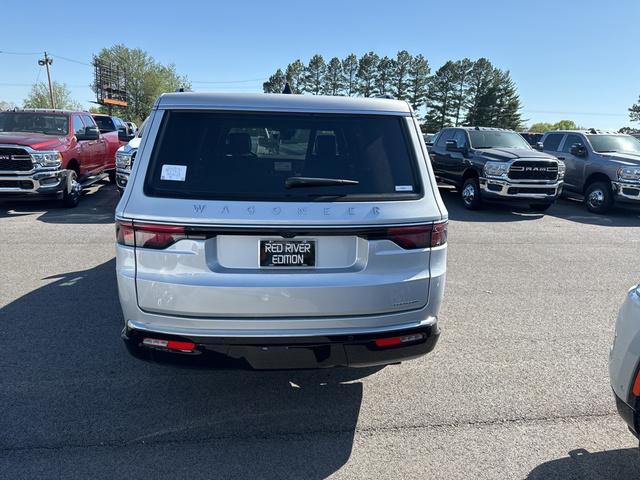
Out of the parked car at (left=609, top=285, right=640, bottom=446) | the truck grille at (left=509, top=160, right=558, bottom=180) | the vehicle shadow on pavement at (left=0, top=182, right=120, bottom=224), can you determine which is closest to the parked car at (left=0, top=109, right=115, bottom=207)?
the vehicle shadow on pavement at (left=0, top=182, right=120, bottom=224)

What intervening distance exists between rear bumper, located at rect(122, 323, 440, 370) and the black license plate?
427 millimetres

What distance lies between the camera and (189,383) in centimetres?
358

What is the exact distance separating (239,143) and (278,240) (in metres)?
0.79

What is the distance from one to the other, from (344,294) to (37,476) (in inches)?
75.2

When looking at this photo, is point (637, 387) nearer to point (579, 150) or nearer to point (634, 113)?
point (579, 150)

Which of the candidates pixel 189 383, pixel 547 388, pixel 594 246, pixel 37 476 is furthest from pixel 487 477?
pixel 594 246

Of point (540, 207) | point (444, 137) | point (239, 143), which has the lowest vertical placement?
point (540, 207)

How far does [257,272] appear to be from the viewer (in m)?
2.67

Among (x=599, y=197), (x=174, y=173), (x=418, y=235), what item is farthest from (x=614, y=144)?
(x=174, y=173)

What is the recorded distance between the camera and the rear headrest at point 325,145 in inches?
117

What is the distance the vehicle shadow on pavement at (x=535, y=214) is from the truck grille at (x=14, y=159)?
916cm

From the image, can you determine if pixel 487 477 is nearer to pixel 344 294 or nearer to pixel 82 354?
pixel 344 294

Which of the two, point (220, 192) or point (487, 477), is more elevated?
point (220, 192)

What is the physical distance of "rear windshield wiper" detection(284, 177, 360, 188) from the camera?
2.74m
